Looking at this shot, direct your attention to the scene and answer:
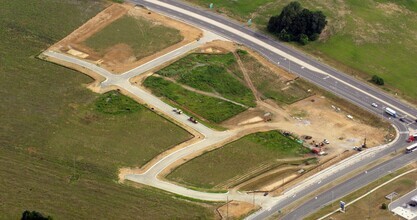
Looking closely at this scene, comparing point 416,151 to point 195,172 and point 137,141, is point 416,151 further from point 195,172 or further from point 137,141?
point 137,141

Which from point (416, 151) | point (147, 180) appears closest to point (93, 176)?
point (147, 180)

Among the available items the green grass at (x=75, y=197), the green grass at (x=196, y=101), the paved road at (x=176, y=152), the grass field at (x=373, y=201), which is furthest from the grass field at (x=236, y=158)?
the grass field at (x=373, y=201)

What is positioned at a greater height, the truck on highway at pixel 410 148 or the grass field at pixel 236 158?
the truck on highway at pixel 410 148

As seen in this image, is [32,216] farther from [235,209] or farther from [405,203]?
[405,203]

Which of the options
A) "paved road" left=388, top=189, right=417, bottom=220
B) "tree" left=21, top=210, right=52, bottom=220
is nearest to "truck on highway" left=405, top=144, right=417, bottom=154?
"paved road" left=388, top=189, right=417, bottom=220

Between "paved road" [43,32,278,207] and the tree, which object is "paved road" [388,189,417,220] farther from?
the tree

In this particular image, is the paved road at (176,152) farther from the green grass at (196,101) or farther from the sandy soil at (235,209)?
the green grass at (196,101)
